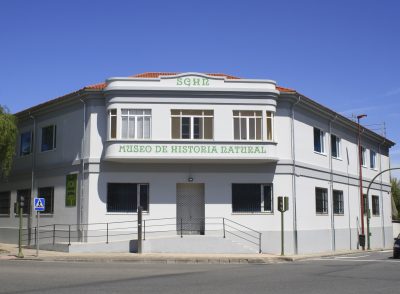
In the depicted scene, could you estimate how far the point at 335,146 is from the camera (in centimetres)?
3456

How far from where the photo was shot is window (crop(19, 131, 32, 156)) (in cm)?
3199

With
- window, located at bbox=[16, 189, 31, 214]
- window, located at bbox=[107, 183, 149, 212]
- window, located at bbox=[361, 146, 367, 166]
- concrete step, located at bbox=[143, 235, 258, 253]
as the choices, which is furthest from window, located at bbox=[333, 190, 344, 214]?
window, located at bbox=[16, 189, 31, 214]

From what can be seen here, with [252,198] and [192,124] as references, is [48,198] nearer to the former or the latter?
[192,124]

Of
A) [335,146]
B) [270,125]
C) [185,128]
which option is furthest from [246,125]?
[335,146]

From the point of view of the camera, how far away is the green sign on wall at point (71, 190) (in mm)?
27281

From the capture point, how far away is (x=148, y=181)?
87.4 ft

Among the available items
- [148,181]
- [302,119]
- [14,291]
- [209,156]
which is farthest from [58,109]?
[14,291]

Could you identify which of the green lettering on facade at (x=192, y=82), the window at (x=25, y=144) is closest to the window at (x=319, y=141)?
the green lettering on facade at (x=192, y=82)

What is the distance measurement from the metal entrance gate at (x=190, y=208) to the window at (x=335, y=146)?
36.6 feet

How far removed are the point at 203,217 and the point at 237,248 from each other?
2750mm

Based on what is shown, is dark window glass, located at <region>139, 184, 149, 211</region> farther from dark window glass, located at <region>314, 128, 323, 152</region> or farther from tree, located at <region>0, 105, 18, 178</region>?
dark window glass, located at <region>314, 128, 323, 152</region>

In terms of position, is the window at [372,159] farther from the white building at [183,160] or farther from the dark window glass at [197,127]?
the dark window glass at [197,127]

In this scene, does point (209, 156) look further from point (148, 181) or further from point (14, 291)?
point (14, 291)

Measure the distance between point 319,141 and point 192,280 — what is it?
1973 centimetres
